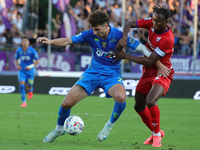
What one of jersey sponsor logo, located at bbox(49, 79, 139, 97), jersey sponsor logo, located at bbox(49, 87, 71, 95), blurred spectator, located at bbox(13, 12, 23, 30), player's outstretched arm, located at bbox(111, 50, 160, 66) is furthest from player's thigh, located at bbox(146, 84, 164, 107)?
blurred spectator, located at bbox(13, 12, 23, 30)

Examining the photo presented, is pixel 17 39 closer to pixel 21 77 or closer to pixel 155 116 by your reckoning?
pixel 21 77

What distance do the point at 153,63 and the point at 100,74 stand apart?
886 mm

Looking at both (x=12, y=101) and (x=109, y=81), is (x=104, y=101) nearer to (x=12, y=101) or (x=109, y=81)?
(x=12, y=101)

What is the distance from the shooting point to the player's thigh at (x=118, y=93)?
691 cm

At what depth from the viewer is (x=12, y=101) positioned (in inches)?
567

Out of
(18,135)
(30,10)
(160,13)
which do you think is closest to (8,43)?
(30,10)

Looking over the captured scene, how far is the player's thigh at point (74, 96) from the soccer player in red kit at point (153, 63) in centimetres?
79

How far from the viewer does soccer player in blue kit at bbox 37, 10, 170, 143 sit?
6941 mm

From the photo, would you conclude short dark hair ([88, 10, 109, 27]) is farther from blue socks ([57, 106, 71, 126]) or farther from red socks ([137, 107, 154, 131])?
red socks ([137, 107, 154, 131])

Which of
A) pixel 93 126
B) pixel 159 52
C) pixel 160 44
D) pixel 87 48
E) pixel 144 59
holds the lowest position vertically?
pixel 93 126

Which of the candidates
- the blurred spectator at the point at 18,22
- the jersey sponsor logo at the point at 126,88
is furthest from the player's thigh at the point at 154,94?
the blurred spectator at the point at 18,22

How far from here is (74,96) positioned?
22.8 ft

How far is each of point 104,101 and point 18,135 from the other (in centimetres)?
737

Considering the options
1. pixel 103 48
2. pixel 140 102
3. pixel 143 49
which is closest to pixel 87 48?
pixel 140 102
